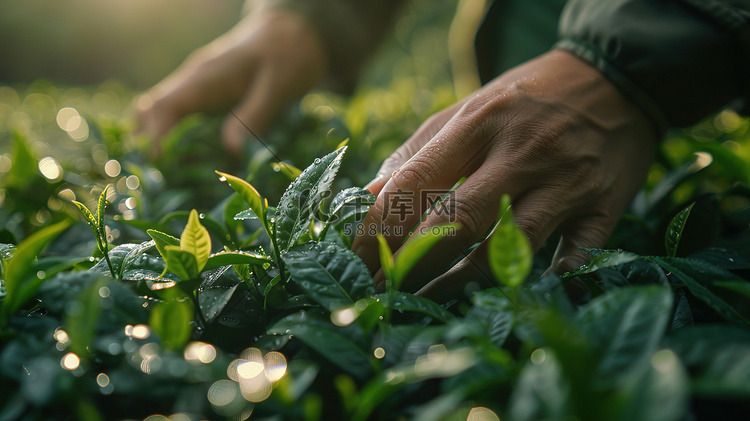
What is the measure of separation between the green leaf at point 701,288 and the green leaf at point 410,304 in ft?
1.17

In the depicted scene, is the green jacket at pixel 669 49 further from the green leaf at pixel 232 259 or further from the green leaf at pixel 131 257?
the green leaf at pixel 131 257

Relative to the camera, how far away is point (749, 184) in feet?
3.63

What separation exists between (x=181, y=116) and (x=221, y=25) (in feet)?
47.2

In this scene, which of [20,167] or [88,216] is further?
[20,167]

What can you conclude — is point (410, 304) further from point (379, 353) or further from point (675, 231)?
point (675, 231)

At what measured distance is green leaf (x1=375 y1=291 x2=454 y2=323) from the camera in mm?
591

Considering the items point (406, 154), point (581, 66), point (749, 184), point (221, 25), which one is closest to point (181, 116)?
point (406, 154)

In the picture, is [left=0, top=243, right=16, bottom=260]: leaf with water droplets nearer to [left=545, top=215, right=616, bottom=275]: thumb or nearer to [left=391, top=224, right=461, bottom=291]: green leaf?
[left=391, top=224, right=461, bottom=291]: green leaf

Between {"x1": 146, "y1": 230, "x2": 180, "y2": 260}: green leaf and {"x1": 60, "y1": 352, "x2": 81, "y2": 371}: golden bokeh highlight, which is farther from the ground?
{"x1": 146, "y1": 230, "x2": 180, "y2": 260}: green leaf

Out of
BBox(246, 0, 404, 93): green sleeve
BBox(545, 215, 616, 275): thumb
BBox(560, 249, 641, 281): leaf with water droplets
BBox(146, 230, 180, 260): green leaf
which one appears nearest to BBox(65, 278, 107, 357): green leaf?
BBox(146, 230, 180, 260): green leaf

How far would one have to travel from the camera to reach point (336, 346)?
520 millimetres

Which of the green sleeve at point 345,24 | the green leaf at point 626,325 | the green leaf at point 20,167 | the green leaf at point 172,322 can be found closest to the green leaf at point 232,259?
the green leaf at point 172,322

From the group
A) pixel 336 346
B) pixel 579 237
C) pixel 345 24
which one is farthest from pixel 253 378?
pixel 345 24

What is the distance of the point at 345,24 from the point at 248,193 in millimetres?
1943
